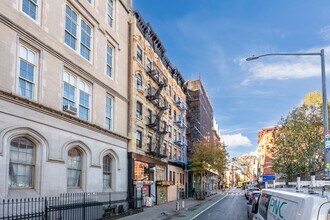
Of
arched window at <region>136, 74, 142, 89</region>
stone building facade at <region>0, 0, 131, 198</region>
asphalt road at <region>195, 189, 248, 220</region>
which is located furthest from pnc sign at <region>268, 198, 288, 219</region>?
arched window at <region>136, 74, 142, 89</region>

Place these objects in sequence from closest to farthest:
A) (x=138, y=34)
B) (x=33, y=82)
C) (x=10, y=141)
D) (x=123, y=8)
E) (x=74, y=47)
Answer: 1. (x=10, y=141)
2. (x=33, y=82)
3. (x=74, y=47)
4. (x=123, y=8)
5. (x=138, y=34)

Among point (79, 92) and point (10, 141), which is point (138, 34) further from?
point (10, 141)

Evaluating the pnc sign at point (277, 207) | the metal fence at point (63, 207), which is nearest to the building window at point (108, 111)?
the metal fence at point (63, 207)

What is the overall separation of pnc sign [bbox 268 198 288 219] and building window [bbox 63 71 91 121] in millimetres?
14471

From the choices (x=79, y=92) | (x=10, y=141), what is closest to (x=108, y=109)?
(x=79, y=92)

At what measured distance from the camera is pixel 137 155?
97.2 feet

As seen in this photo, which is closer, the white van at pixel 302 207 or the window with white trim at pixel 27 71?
the white van at pixel 302 207

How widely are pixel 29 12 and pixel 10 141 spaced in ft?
21.1

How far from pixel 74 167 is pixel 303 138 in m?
18.8

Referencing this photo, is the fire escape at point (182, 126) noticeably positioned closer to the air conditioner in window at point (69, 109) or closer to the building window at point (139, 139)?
the building window at point (139, 139)

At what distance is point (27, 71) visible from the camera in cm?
1641

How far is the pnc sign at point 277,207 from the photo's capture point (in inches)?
240

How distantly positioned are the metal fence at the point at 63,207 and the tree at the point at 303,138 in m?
15.5

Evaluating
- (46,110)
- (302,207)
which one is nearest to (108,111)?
(46,110)
